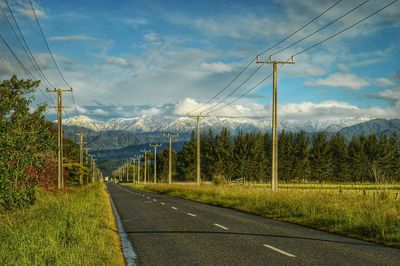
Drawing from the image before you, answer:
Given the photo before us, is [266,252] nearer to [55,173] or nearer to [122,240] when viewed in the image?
[122,240]

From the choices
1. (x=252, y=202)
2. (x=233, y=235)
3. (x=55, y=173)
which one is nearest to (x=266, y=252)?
(x=233, y=235)

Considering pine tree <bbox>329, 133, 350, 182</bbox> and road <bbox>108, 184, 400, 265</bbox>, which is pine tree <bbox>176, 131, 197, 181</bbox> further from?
road <bbox>108, 184, 400, 265</bbox>

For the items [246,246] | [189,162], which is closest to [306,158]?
[189,162]

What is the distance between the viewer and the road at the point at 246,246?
10.0m

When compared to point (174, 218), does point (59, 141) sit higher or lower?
higher

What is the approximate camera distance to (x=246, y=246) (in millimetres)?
11945

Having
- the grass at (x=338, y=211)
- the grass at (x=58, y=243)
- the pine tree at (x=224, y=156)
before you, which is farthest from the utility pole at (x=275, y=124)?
the pine tree at (x=224, y=156)

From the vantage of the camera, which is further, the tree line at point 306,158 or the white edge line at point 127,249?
the tree line at point 306,158

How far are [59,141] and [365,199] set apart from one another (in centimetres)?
3057

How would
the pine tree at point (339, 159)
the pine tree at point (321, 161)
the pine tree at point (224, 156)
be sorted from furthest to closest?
the pine tree at point (224, 156)
the pine tree at point (339, 159)
the pine tree at point (321, 161)

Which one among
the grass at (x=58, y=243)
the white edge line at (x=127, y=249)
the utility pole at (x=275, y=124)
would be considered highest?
the utility pole at (x=275, y=124)

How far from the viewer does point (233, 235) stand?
46.4 feet

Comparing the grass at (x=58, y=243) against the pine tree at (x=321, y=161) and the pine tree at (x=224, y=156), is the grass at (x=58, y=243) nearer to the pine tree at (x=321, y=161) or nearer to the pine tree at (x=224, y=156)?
the pine tree at (x=224, y=156)

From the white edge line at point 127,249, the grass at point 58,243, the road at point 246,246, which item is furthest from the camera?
the white edge line at point 127,249
